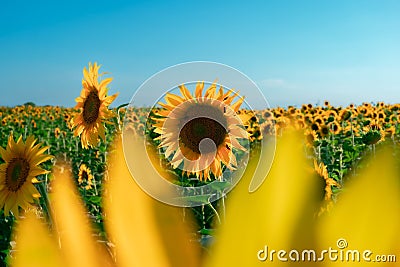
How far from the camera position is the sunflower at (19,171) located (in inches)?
34.2

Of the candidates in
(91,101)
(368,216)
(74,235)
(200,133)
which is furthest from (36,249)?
(91,101)

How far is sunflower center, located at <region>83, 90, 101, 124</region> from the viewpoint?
3.43ft

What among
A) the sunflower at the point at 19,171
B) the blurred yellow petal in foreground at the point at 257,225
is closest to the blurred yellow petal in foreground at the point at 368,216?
the blurred yellow petal in foreground at the point at 257,225

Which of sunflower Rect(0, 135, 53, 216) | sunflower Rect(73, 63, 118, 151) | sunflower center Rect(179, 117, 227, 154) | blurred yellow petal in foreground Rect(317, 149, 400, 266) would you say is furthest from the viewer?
sunflower Rect(73, 63, 118, 151)

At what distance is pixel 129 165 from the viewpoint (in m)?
0.26

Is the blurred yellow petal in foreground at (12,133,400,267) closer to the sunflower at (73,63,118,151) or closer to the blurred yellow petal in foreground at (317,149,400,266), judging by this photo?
the blurred yellow petal in foreground at (317,149,400,266)

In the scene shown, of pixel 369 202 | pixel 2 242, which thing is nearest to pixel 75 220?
pixel 369 202

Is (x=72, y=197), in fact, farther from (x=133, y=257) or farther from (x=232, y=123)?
(x=232, y=123)

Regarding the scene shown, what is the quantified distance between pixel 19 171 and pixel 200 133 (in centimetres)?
52

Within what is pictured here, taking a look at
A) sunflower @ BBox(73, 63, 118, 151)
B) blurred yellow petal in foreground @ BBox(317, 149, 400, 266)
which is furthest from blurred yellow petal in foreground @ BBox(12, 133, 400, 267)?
sunflower @ BBox(73, 63, 118, 151)

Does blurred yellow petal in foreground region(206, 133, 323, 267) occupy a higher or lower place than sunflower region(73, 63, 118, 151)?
lower

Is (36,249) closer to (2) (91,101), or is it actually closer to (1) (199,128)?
(1) (199,128)

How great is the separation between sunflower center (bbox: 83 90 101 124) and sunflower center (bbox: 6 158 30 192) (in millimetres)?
181

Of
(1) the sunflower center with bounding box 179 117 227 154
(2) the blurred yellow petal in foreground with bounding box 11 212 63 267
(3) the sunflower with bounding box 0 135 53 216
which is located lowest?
(2) the blurred yellow petal in foreground with bounding box 11 212 63 267
